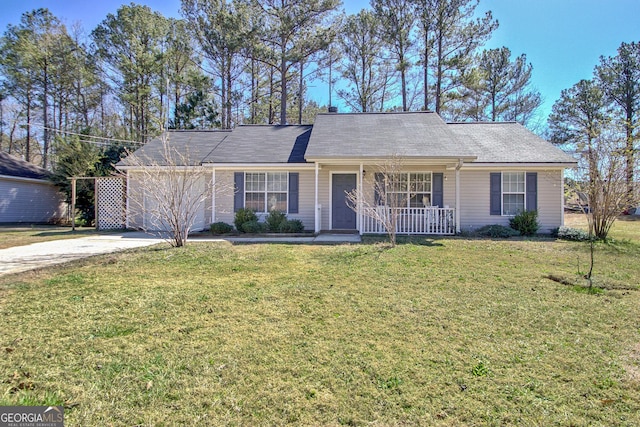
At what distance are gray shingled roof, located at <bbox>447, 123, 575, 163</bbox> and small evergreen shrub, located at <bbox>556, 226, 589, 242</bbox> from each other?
2.46m

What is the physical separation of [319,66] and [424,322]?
2227 centimetres

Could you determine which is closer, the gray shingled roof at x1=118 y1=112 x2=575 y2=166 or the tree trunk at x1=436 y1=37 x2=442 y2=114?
the gray shingled roof at x1=118 y1=112 x2=575 y2=166

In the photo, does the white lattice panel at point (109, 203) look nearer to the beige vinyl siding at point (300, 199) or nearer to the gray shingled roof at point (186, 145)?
the gray shingled roof at point (186, 145)

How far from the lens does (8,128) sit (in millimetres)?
27016

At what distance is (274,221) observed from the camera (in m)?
11.5

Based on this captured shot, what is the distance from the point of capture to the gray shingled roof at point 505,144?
38.3ft

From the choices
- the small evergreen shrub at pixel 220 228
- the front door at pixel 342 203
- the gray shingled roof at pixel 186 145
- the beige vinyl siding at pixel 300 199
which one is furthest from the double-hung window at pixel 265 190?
the gray shingled roof at pixel 186 145

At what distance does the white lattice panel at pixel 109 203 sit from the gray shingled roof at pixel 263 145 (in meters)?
4.42

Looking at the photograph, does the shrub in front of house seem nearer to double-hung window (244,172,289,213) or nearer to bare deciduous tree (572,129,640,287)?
bare deciduous tree (572,129,640,287)

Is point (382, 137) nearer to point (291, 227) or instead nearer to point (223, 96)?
point (291, 227)

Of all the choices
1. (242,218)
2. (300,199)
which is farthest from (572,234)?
(242,218)

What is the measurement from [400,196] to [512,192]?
4.17 m

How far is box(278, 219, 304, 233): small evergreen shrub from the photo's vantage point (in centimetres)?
1140

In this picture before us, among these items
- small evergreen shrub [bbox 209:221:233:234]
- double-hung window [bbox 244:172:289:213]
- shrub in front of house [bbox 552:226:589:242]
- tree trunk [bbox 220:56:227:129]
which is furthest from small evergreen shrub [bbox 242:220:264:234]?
tree trunk [bbox 220:56:227:129]
